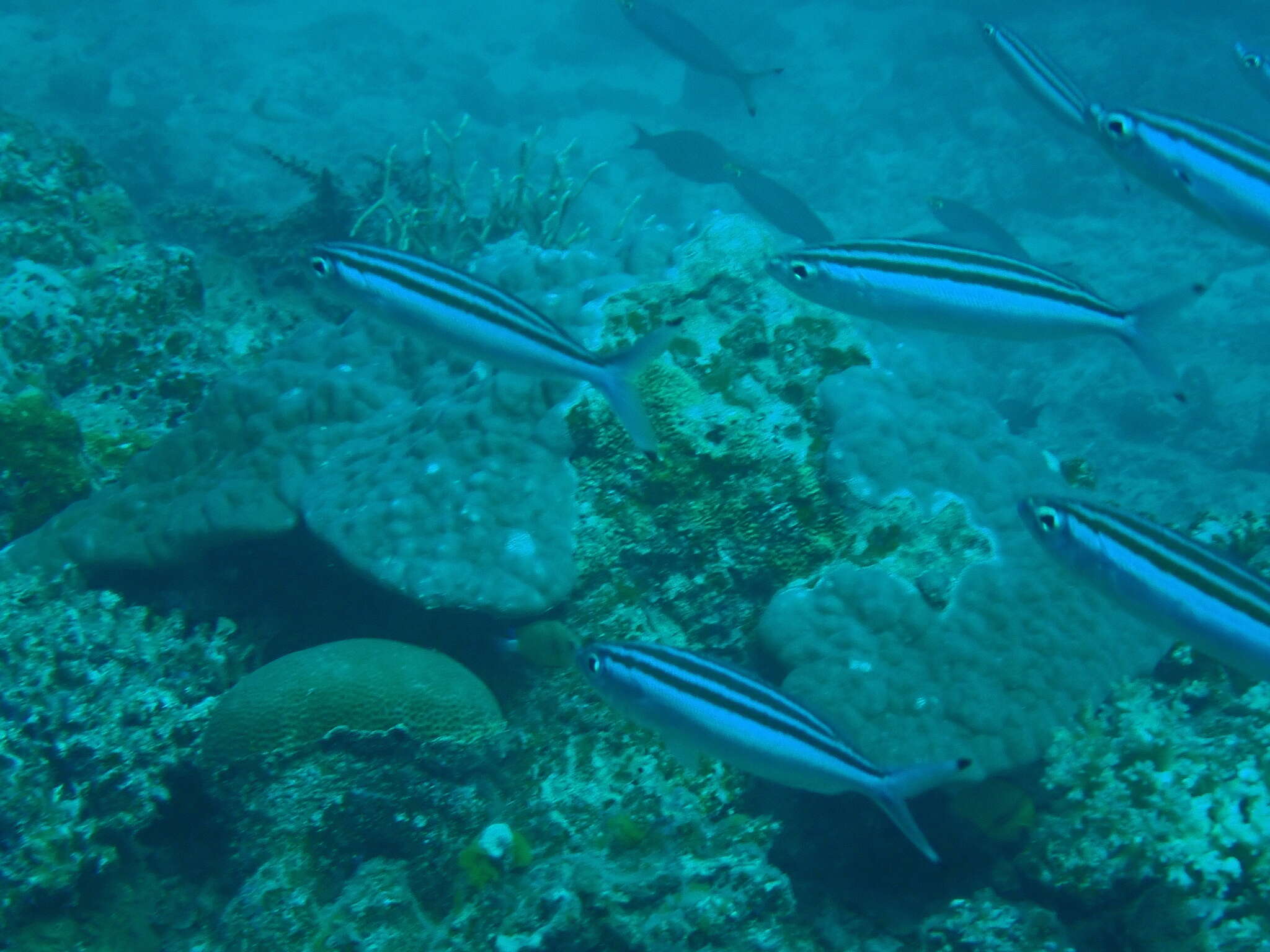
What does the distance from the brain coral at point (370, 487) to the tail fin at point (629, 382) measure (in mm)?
1045

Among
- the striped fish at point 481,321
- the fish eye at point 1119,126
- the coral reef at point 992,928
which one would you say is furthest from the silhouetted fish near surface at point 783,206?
the coral reef at point 992,928

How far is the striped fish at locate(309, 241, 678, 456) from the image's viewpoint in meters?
3.05

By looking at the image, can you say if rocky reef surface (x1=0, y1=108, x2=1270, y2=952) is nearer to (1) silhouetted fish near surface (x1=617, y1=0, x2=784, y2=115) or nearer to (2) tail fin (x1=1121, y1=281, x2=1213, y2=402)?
(2) tail fin (x1=1121, y1=281, x2=1213, y2=402)

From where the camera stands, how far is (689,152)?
41.2 feet

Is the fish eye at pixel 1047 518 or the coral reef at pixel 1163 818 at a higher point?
the fish eye at pixel 1047 518

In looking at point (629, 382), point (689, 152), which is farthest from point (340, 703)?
point (689, 152)

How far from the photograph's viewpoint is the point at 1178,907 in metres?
3.02

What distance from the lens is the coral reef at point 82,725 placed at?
10.8 feet

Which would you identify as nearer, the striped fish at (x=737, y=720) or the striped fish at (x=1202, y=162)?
the striped fish at (x=737, y=720)

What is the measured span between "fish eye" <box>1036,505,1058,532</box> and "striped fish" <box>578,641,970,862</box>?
98cm

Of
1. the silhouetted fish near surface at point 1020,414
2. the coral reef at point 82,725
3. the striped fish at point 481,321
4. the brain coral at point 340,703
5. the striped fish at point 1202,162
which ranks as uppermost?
the striped fish at point 1202,162

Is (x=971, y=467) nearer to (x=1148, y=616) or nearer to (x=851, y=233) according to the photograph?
(x=1148, y=616)

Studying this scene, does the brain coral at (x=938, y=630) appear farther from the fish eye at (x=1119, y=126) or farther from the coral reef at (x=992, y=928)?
the fish eye at (x=1119, y=126)

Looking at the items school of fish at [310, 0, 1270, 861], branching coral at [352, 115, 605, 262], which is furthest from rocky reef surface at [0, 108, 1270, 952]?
branching coral at [352, 115, 605, 262]
